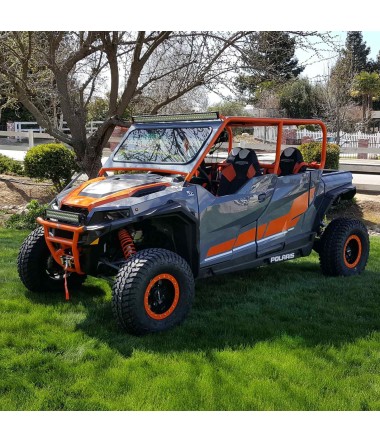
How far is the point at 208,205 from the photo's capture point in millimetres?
4961

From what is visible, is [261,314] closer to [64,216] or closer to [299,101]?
[64,216]

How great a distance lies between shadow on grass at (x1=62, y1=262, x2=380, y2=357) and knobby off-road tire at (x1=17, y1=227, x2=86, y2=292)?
13.3 inches

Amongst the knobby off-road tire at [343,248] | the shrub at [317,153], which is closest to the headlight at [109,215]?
the knobby off-road tire at [343,248]

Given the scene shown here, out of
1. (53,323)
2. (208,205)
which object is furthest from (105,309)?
(208,205)

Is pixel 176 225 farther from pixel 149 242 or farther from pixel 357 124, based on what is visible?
pixel 357 124

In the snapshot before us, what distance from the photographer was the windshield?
5.18 metres

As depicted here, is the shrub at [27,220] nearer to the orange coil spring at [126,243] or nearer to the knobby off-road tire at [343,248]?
the orange coil spring at [126,243]

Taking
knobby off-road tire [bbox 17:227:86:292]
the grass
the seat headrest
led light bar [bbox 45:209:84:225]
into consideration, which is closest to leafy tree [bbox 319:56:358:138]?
the seat headrest

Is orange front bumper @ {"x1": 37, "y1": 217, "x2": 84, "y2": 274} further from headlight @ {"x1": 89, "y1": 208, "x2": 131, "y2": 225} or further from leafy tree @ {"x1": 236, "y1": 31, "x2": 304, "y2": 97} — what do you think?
leafy tree @ {"x1": 236, "y1": 31, "x2": 304, "y2": 97}

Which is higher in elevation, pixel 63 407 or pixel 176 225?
pixel 176 225

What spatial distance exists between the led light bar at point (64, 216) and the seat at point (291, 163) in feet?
8.44

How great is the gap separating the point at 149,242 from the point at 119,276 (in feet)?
2.93

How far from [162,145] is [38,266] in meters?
1.67

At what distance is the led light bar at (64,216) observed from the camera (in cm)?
449
